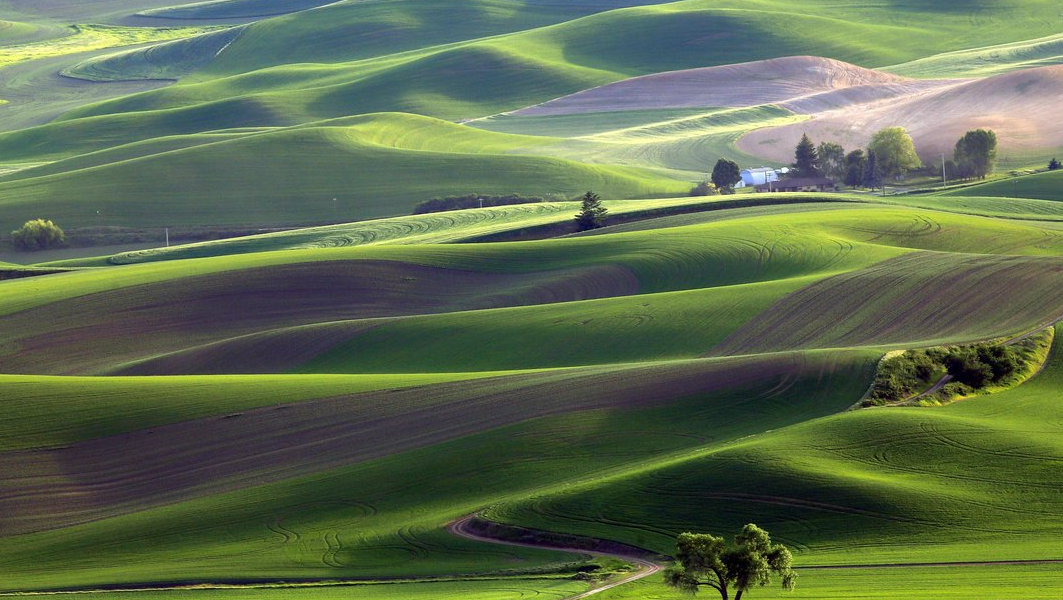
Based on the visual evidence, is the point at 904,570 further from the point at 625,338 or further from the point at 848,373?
the point at 625,338

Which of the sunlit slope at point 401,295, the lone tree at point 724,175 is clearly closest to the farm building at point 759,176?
the lone tree at point 724,175

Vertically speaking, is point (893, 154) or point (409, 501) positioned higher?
point (893, 154)

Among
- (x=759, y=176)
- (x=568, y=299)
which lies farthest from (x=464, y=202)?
(x=568, y=299)

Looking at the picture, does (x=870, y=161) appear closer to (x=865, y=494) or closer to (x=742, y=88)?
(x=742, y=88)

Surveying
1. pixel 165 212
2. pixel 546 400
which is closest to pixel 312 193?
pixel 165 212

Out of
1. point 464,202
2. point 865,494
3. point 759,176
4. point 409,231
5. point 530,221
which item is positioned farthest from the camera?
point 759,176
